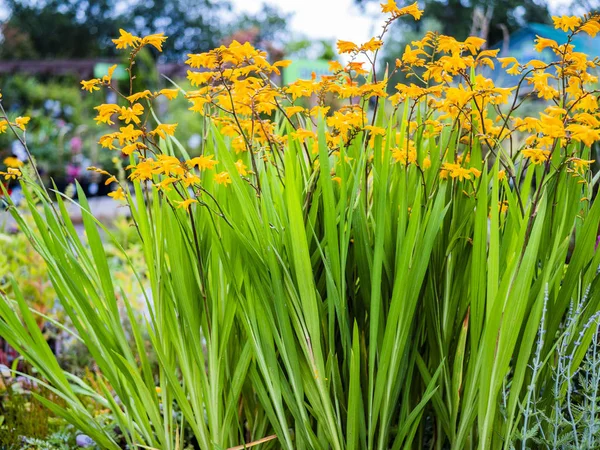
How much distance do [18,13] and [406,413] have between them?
106ft

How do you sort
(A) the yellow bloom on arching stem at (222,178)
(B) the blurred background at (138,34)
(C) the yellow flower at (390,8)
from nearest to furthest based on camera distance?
(A) the yellow bloom on arching stem at (222,178) < (C) the yellow flower at (390,8) < (B) the blurred background at (138,34)

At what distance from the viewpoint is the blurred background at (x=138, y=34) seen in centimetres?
1126

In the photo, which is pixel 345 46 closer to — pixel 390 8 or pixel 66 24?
pixel 390 8

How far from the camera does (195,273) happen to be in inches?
54.4

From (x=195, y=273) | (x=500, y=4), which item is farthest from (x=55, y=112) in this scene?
(x=500, y=4)

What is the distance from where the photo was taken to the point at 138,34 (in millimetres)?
30453

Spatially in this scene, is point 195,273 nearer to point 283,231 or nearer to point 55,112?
point 283,231

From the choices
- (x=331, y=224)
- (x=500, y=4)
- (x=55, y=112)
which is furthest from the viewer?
(x=500, y=4)

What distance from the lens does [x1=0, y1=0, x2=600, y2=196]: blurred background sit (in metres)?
11.3

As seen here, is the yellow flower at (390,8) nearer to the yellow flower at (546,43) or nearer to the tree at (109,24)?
the yellow flower at (546,43)

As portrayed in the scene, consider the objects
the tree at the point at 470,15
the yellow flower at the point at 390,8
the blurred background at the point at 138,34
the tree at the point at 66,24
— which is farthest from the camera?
the tree at the point at 66,24

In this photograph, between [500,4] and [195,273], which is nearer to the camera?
[195,273]

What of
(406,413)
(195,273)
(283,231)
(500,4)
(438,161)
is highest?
(500,4)

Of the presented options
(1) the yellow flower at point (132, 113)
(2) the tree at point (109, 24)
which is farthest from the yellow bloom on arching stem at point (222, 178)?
(2) the tree at point (109, 24)
